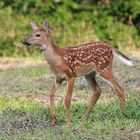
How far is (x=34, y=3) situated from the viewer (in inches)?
749

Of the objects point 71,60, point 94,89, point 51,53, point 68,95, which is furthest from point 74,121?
point 94,89

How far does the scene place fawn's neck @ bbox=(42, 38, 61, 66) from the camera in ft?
28.8

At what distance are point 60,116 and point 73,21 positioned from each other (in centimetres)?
1059

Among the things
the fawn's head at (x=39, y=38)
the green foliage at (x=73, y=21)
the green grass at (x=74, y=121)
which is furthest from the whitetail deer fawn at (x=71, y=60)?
the green foliage at (x=73, y=21)

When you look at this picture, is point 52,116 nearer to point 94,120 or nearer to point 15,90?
point 94,120

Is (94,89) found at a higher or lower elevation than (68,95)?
lower

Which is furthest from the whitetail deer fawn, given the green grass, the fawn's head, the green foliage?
the green foliage

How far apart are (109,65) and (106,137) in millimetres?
2096

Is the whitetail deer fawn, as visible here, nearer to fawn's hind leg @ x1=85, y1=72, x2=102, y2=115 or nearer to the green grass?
fawn's hind leg @ x1=85, y1=72, x2=102, y2=115

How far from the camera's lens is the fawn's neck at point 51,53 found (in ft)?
28.8

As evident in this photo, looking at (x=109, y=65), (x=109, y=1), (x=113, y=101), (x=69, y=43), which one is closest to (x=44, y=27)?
(x=109, y=65)

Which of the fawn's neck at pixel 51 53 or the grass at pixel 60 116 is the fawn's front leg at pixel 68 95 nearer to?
the grass at pixel 60 116

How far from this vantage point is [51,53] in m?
8.82

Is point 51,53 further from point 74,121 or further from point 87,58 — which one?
point 74,121
